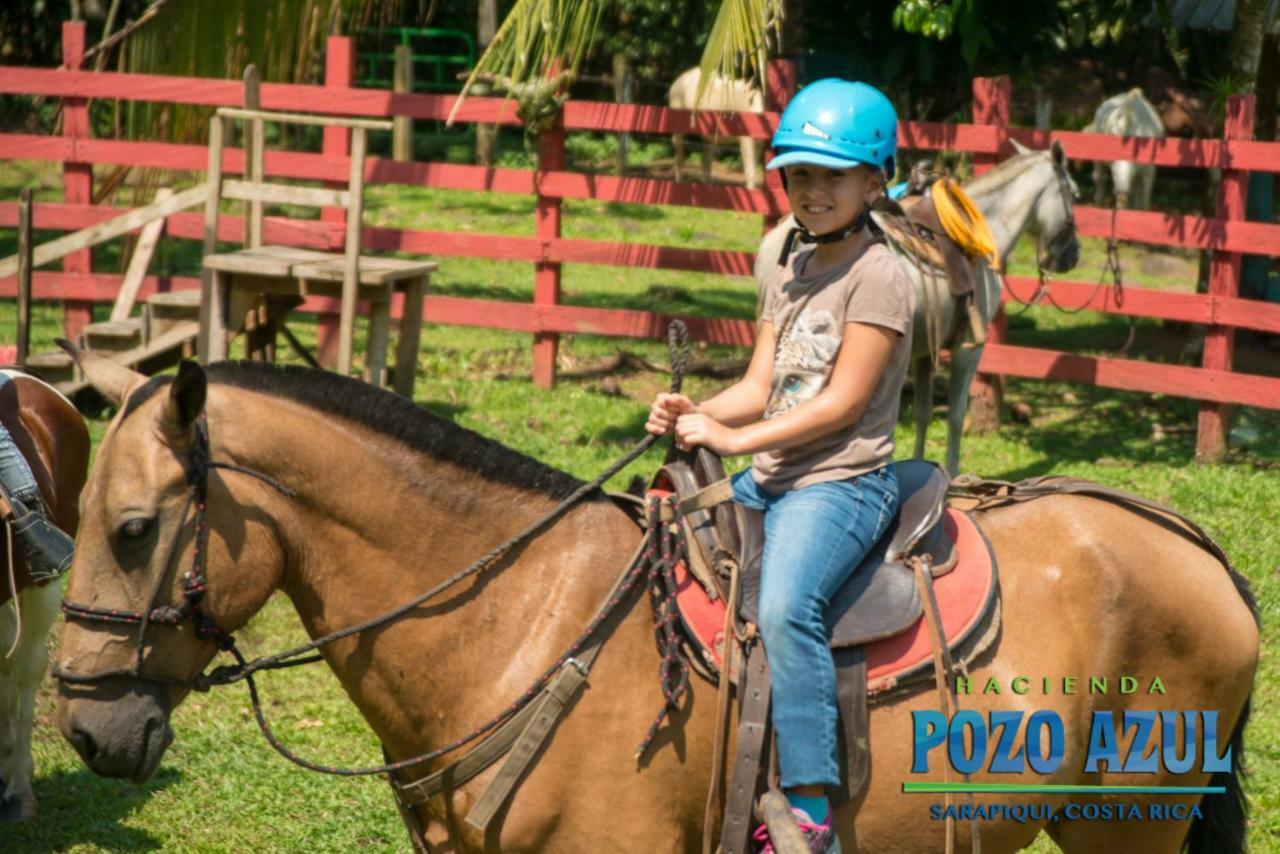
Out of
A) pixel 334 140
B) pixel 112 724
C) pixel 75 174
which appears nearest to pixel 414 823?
pixel 112 724

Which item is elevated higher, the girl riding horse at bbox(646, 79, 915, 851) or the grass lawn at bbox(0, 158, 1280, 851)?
the girl riding horse at bbox(646, 79, 915, 851)

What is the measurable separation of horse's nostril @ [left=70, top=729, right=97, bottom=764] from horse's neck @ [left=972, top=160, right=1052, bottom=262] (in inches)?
282

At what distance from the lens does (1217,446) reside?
28.6 ft

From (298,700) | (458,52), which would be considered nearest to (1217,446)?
(298,700)

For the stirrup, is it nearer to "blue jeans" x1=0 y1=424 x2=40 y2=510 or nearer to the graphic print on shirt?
"blue jeans" x1=0 y1=424 x2=40 y2=510

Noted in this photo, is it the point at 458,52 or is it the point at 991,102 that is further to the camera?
the point at 458,52

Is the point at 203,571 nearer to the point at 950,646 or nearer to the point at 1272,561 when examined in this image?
the point at 950,646

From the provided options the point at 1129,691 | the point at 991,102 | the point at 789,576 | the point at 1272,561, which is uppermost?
the point at 991,102

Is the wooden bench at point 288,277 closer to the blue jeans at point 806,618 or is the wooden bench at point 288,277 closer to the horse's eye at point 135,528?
the horse's eye at point 135,528

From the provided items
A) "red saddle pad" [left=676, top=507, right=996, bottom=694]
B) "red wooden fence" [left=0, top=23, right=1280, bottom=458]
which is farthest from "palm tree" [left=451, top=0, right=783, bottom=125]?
"red saddle pad" [left=676, top=507, right=996, bottom=694]

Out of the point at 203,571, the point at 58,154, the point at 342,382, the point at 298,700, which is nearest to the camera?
the point at 203,571

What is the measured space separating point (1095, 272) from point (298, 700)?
470 inches

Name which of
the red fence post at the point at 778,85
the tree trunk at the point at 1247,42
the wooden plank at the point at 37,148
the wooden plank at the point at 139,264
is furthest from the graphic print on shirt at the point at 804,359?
the wooden plank at the point at 37,148

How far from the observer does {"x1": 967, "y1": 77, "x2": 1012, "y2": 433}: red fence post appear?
9.25m
